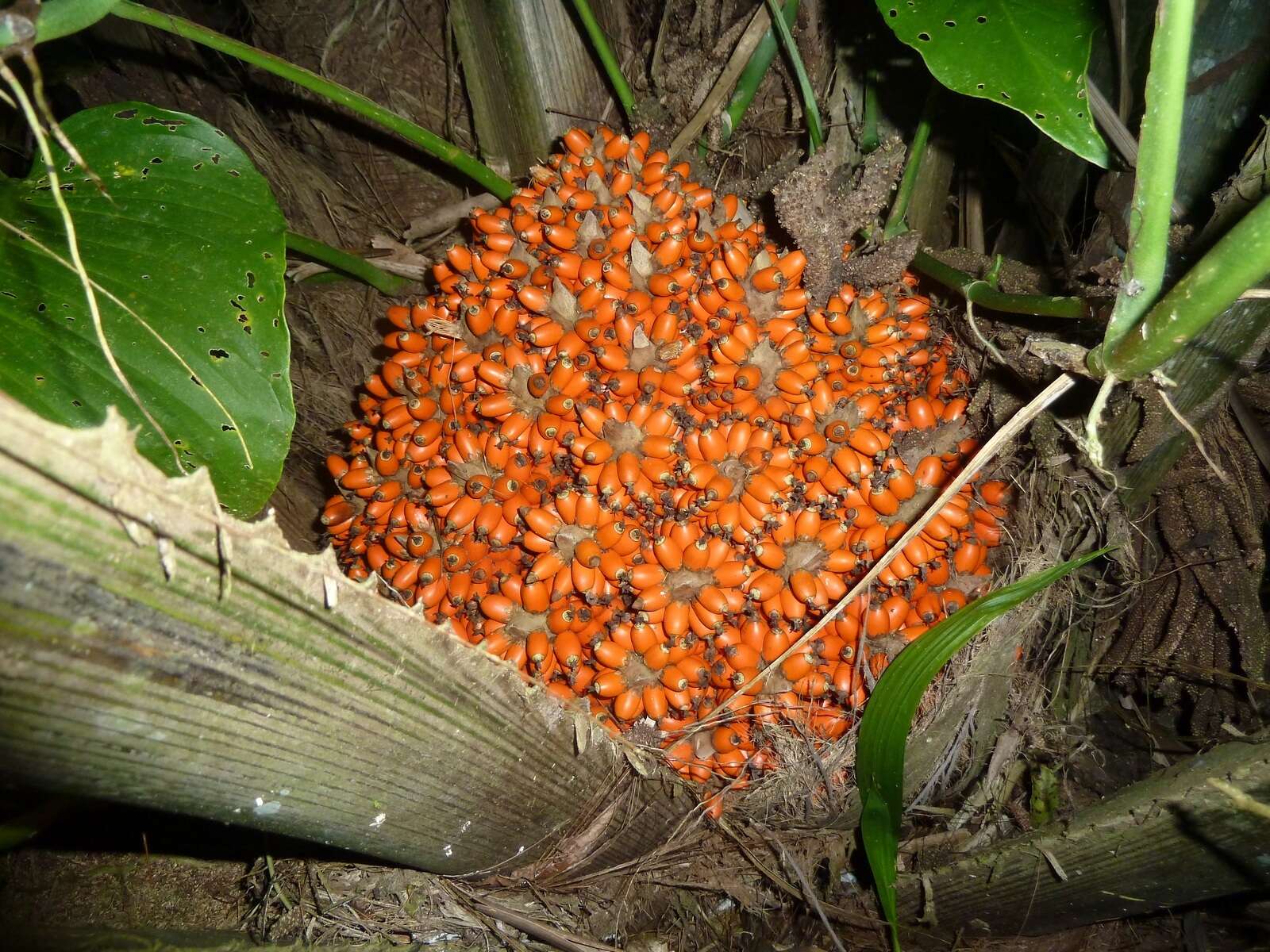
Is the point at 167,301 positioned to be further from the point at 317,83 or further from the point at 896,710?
the point at 896,710

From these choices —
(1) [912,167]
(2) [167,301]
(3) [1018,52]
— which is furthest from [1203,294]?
(2) [167,301]

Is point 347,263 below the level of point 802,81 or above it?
below

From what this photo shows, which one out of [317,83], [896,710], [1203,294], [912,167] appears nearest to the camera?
[1203,294]

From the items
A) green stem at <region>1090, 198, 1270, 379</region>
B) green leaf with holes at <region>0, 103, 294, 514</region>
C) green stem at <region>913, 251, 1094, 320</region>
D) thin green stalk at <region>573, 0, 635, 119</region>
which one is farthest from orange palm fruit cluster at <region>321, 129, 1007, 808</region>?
green stem at <region>1090, 198, 1270, 379</region>

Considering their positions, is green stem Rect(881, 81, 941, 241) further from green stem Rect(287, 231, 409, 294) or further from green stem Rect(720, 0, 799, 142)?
green stem Rect(287, 231, 409, 294)

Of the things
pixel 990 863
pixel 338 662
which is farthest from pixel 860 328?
pixel 338 662
